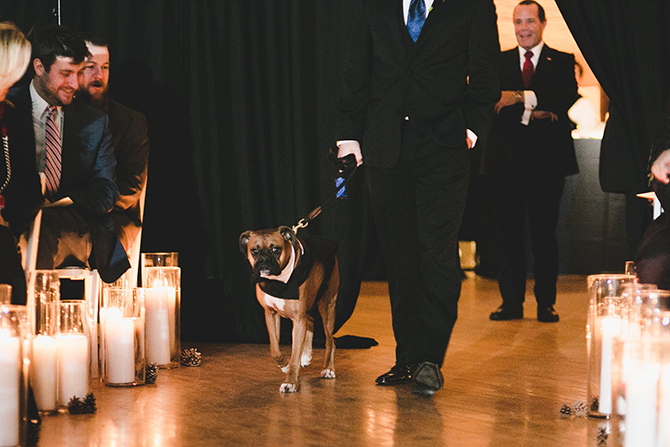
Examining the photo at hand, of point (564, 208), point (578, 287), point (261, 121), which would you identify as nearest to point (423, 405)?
point (261, 121)

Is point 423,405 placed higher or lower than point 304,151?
lower

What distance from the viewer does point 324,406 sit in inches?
109

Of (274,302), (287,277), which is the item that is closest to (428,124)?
(287,277)

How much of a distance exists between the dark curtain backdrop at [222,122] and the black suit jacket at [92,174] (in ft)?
2.98

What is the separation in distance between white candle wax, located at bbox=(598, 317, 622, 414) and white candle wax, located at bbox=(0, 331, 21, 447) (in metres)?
1.72

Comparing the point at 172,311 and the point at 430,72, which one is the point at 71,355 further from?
the point at 430,72

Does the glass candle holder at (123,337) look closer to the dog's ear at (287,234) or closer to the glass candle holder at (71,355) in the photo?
the glass candle holder at (71,355)

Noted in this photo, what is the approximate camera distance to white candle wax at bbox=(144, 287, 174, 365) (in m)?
3.48

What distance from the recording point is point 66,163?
11.0 feet

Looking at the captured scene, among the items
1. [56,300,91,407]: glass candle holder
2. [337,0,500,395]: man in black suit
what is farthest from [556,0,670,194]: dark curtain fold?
[56,300,91,407]: glass candle holder

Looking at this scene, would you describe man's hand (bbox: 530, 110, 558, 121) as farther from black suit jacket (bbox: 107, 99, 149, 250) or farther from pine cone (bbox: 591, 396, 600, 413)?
pine cone (bbox: 591, 396, 600, 413)

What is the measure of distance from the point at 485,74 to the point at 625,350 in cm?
129

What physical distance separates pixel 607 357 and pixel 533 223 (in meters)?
2.47

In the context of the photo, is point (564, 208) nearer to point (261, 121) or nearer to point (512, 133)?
point (512, 133)
